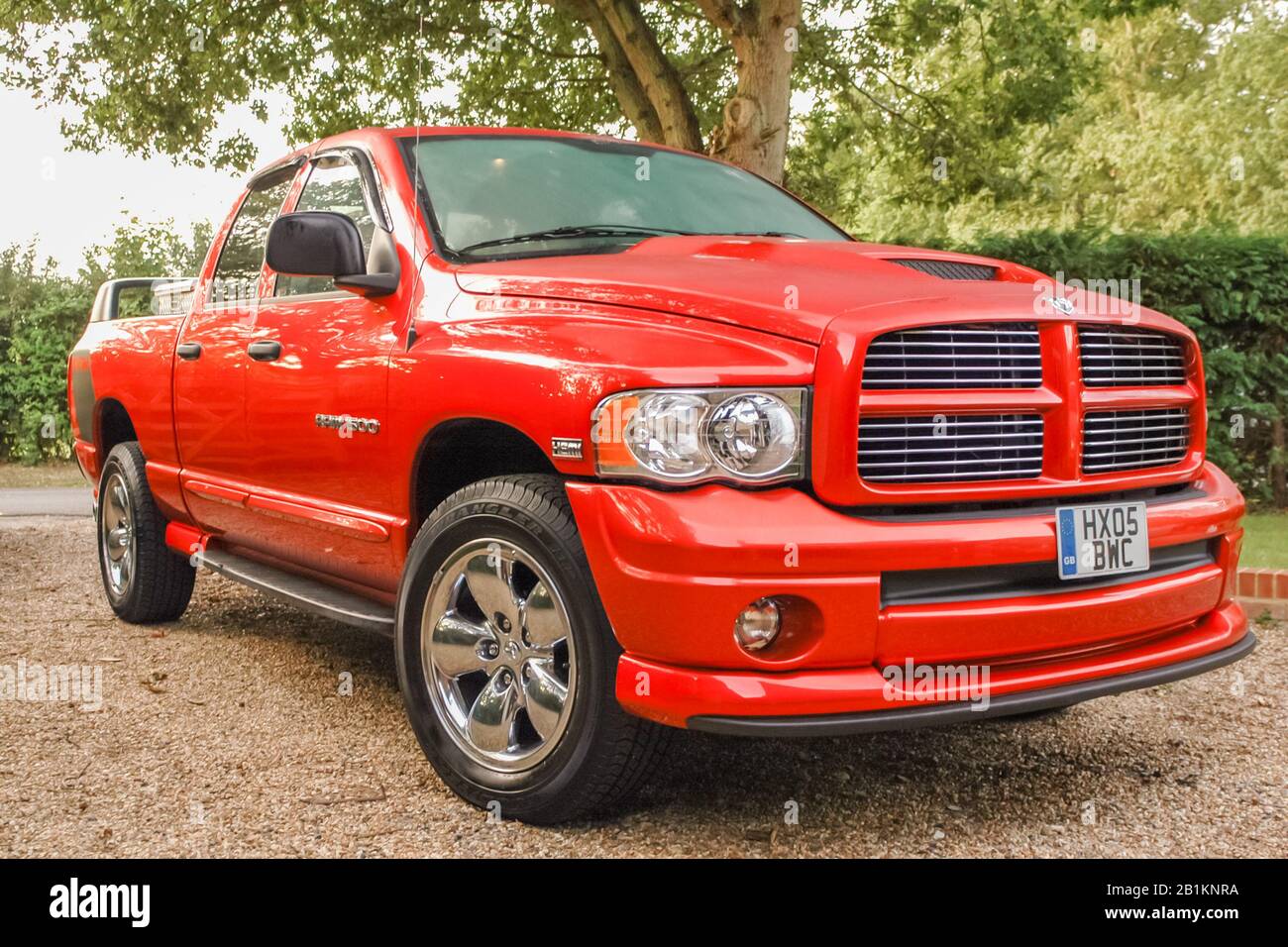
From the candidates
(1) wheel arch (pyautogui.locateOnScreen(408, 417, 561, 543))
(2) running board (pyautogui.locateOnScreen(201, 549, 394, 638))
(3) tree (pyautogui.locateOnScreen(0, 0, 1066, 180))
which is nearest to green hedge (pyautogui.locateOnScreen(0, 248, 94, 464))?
(3) tree (pyautogui.locateOnScreen(0, 0, 1066, 180))

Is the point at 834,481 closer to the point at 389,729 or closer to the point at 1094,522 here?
the point at 1094,522

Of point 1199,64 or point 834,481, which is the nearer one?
point 834,481

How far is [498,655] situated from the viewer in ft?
11.4

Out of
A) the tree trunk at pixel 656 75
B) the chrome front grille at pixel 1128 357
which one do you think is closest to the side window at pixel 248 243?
the chrome front grille at pixel 1128 357

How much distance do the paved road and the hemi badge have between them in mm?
8785

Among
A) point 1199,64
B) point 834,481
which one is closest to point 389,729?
point 834,481

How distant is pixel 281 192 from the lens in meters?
5.12

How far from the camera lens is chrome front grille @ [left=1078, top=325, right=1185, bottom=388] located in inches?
132

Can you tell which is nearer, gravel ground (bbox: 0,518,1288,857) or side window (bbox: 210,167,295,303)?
gravel ground (bbox: 0,518,1288,857)

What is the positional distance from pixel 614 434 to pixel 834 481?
0.51 m

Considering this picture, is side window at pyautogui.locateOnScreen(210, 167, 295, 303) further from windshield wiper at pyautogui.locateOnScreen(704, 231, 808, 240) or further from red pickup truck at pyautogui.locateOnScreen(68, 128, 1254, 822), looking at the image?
windshield wiper at pyautogui.locateOnScreen(704, 231, 808, 240)

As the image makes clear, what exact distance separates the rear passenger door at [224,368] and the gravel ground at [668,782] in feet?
2.38

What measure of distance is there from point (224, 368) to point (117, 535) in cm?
179

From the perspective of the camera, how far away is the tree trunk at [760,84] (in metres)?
11.1
